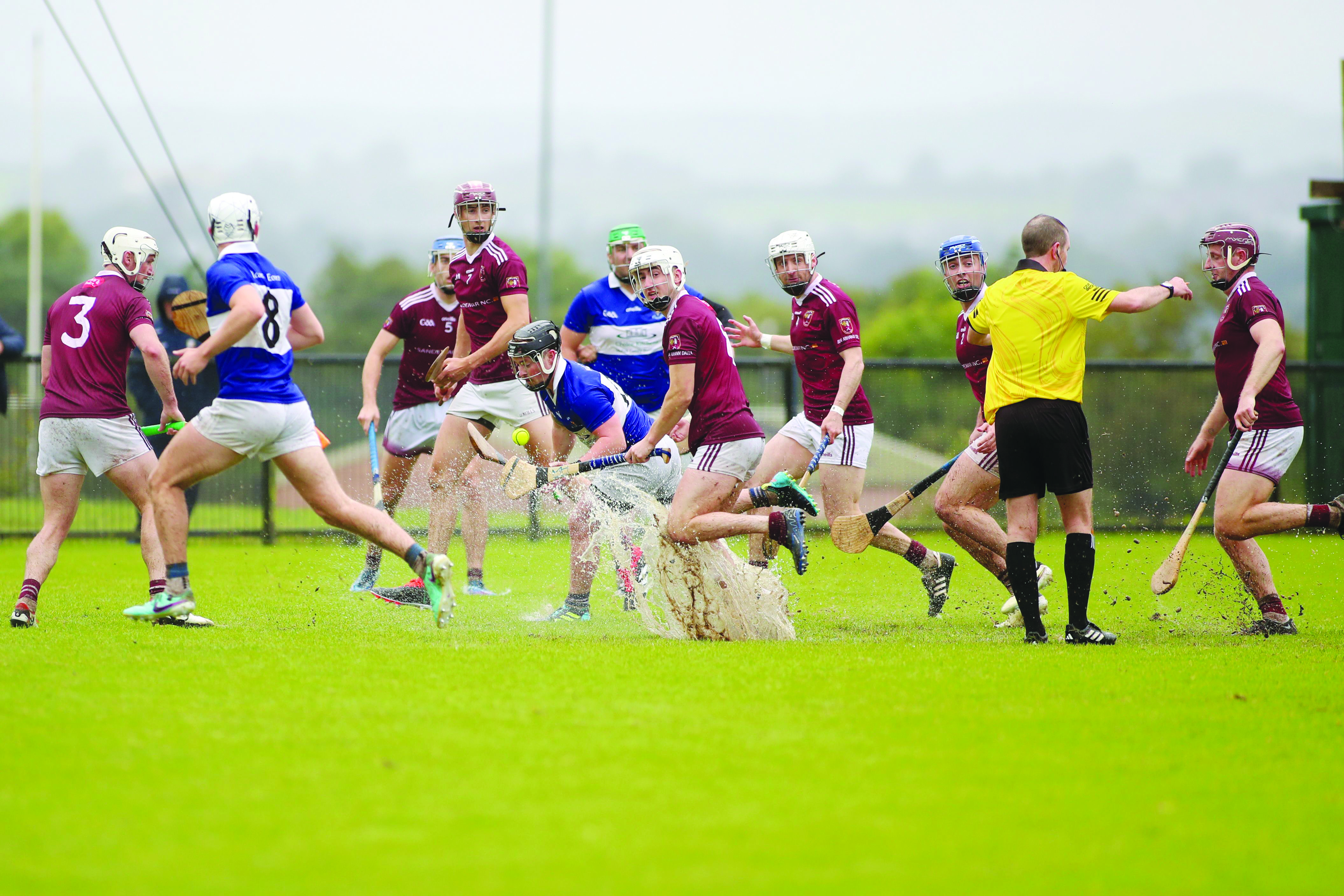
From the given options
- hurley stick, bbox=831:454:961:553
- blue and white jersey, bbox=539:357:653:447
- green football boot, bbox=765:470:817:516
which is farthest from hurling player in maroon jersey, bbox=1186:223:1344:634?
blue and white jersey, bbox=539:357:653:447

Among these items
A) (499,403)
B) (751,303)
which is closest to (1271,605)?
(499,403)

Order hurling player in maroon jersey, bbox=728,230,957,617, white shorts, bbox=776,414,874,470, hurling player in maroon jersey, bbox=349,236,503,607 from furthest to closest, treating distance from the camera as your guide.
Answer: hurling player in maroon jersey, bbox=349,236,503,607 → white shorts, bbox=776,414,874,470 → hurling player in maroon jersey, bbox=728,230,957,617

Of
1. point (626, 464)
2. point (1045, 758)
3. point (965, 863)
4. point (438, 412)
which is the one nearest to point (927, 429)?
point (438, 412)

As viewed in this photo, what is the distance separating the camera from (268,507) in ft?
45.3

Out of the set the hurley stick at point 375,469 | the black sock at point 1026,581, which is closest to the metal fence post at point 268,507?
the hurley stick at point 375,469

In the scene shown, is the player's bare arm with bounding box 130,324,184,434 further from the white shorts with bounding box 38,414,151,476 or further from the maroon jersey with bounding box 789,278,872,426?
the maroon jersey with bounding box 789,278,872,426

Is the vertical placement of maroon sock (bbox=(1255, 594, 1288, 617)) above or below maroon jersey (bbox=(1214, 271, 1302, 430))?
below

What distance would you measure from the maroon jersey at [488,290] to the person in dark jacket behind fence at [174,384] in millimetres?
5085

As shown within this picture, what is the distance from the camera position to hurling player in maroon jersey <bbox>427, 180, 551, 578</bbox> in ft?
27.4

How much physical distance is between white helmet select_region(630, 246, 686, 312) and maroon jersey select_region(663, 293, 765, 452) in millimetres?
95

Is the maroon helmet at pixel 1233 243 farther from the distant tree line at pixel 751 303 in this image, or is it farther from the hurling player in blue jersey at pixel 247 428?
the distant tree line at pixel 751 303

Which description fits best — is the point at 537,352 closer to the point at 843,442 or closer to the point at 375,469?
the point at 843,442

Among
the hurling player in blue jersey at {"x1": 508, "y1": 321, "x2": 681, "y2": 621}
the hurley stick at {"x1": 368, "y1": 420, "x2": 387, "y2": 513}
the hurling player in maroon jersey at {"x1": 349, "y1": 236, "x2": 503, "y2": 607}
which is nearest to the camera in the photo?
the hurling player in blue jersey at {"x1": 508, "y1": 321, "x2": 681, "y2": 621}

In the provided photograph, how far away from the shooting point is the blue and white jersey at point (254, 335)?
658 centimetres
